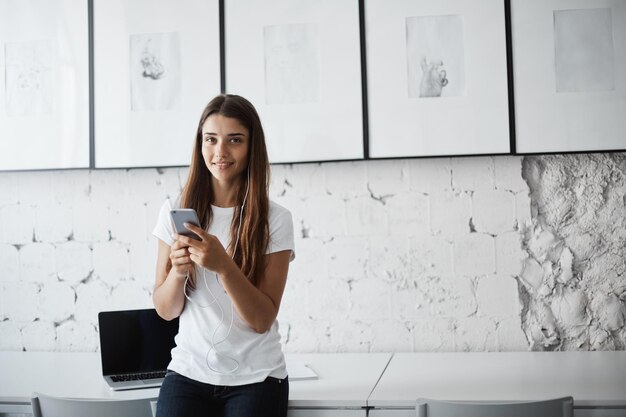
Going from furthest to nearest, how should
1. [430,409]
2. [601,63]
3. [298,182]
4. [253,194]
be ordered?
1. [298,182]
2. [601,63]
3. [253,194]
4. [430,409]

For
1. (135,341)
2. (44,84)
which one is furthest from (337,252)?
(44,84)

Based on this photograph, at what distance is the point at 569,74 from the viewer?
7.77 ft

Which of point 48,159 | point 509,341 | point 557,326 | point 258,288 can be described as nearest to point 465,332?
point 509,341

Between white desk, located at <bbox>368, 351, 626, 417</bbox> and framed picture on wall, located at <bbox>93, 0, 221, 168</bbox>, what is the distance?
109cm

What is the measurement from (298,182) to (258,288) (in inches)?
32.8

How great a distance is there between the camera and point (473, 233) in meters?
2.47

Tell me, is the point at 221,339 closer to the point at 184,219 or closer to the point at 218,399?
the point at 218,399

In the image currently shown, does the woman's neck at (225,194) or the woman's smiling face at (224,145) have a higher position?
the woman's smiling face at (224,145)

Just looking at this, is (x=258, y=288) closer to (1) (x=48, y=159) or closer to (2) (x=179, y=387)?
(2) (x=179, y=387)

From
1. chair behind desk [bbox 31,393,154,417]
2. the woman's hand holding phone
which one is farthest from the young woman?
chair behind desk [bbox 31,393,154,417]

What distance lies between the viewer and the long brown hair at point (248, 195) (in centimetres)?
179

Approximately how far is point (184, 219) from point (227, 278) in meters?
0.17

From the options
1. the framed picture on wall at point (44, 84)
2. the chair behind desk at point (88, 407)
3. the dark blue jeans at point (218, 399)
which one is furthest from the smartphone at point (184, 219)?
the framed picture on wall at point (44, 84)

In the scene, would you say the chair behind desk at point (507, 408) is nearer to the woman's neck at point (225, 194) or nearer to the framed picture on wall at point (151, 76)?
the woman's neck at point (225, 194)
